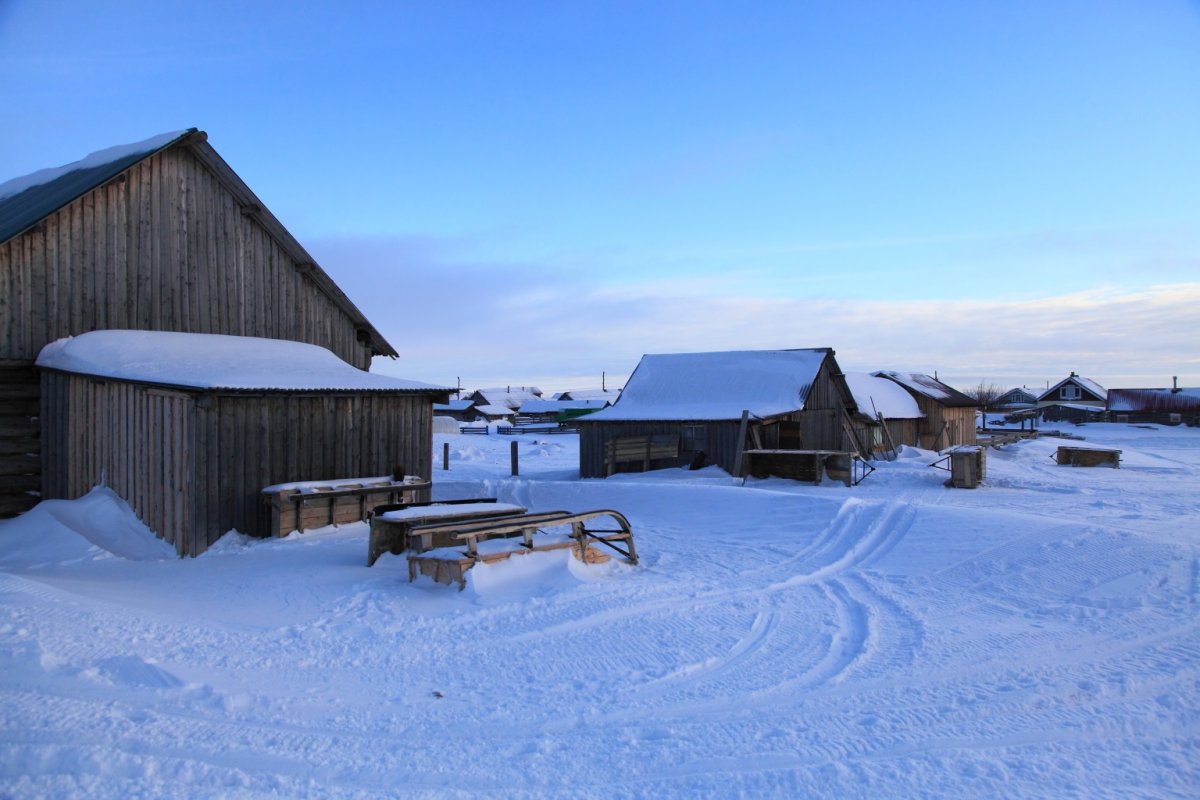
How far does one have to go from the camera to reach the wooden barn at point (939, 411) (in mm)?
41844

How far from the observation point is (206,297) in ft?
54.2

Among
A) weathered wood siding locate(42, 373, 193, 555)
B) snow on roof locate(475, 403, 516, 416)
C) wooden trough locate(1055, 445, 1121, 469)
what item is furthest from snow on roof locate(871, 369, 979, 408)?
snow on roof locate(475, 403, 516, 416)

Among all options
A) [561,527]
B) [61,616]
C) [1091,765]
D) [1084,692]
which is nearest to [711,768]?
[1091,765]

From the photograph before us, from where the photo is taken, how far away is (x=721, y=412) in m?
25.5

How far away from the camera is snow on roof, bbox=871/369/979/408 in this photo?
42.2 m

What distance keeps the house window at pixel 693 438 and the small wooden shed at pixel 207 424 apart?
1092cm

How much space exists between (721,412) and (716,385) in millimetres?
3178

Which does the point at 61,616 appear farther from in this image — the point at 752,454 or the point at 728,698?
the point at 752,454

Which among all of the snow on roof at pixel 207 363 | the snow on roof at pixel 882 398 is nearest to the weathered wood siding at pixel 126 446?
the snow on roof at pixel 207 363

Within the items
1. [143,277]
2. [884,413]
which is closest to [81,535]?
[143,277]

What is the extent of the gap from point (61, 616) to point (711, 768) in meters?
5.96

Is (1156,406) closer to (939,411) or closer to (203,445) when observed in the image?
(939,411)

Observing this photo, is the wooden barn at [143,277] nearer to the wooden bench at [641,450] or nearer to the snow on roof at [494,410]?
the wooden bench at [641,450]

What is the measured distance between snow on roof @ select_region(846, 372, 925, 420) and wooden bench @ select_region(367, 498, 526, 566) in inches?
947
